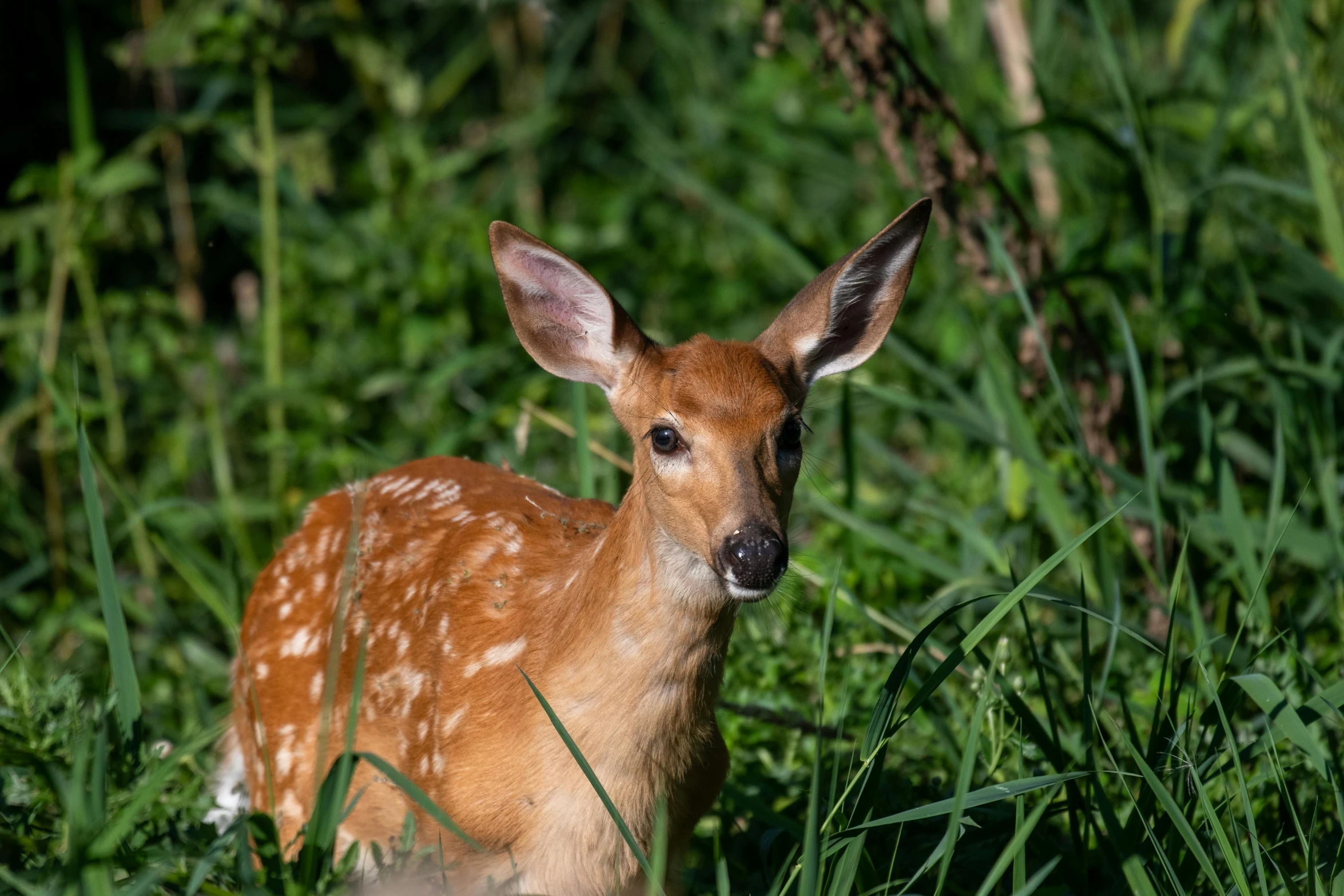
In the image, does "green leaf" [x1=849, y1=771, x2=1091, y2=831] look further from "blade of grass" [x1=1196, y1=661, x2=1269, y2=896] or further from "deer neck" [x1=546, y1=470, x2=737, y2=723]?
"deer neck" [x1=546, y1=470, x2=737, y2=723]

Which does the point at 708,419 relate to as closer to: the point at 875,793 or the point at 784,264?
the point at 875,793

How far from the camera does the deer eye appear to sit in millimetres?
2727

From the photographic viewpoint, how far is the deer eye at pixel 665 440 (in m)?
2.73

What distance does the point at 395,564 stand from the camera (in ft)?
11.0

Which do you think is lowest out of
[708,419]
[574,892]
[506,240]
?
[574,892]

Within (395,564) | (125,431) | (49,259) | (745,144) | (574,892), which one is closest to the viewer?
(574,892)

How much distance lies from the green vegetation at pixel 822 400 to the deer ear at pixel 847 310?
337 millimetres

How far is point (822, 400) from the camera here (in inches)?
175

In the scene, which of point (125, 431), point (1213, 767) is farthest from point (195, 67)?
point (1213, 767)

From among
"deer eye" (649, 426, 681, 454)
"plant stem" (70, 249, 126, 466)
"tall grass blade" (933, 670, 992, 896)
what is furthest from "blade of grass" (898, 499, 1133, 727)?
"plant stem" (70, 249, 126, 466)

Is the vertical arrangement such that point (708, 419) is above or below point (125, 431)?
above

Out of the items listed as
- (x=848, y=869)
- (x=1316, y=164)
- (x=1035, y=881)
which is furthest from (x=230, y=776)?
(x=1316, y=164)

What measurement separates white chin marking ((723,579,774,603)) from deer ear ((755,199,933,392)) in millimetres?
642

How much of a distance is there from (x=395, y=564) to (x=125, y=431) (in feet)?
7.89
